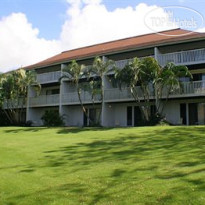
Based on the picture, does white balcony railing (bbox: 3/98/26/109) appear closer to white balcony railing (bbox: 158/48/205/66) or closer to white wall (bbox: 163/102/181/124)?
white wall (bbox: 163/102/181/124)

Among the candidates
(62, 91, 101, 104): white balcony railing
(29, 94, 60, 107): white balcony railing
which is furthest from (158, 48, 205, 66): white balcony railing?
Result: (29, 94, 60, 107): white balcony railing

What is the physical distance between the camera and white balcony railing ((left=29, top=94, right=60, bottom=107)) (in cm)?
3431

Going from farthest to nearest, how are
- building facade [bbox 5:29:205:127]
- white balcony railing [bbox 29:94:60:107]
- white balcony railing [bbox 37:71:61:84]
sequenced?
white balcony railing [bbox 29:94:60:107], white balcony railing [bbox 37:71:61:84], building facade [bbox 5:29:205:127]

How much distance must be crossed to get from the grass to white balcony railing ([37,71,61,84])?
20745 mm

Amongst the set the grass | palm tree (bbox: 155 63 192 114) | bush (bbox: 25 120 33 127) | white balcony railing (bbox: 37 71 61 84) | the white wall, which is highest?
white balcony railing (bbox: 37 71 61 84)

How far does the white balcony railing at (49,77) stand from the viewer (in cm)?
3419

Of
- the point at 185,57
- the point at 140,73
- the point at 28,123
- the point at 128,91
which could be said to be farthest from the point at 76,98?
the point at 185,57

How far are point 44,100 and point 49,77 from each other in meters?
2.73

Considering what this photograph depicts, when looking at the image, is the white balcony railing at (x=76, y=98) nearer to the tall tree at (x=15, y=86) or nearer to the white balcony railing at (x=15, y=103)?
the tall tree at (x=15, y=86)

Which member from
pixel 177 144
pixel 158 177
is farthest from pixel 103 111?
pixel 158 177

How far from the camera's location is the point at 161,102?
27125 mm

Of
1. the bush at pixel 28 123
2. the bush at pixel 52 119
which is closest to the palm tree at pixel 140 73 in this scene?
the bush at pixel 52 119

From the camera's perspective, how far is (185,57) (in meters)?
25.8

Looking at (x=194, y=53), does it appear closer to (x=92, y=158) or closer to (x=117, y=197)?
(x=92, y=158)
